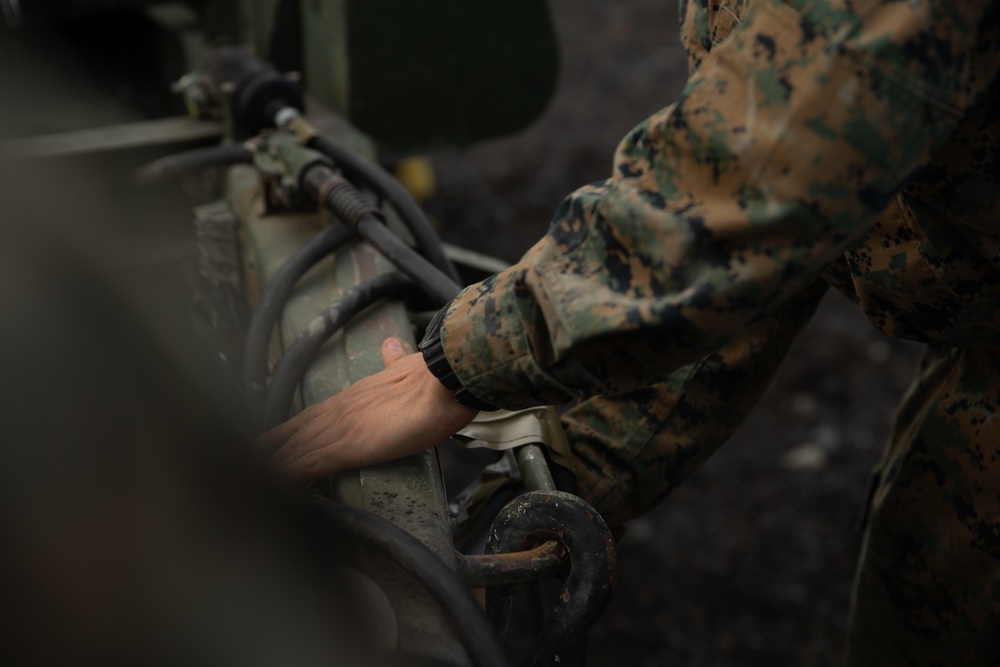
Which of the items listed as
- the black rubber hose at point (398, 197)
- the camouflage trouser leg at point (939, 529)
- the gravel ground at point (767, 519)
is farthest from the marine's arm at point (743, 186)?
the gravel ground at point (767, 519)

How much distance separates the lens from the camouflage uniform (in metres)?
0.83

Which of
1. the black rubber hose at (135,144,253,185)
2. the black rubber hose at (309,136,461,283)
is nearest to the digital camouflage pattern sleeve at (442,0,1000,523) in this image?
the black rubber hose at (309,136,461,283)

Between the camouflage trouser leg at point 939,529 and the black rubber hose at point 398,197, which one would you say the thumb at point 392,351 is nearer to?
the black rubber hose at point 398,197

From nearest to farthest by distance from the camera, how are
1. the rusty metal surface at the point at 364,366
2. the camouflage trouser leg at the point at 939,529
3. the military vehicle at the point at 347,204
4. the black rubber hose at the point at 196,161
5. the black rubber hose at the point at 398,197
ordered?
the rusty metal surface at the point at 364,366
the military vehicle at the point at 347,204
the camouflage trouser leg at the point at 939,529
the black rubber hose at the point at 398,197
the black rubber hose at the point at 196,161

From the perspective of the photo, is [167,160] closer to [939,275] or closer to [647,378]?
[647,378]

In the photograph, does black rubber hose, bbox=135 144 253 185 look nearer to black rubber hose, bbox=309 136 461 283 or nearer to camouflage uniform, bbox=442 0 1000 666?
black rubber hose, bbox=309 136 461 283

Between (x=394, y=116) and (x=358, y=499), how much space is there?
1248mm

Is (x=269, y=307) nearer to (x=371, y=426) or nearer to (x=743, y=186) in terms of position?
(x=371, y=426)

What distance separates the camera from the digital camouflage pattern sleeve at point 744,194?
823 millimetres

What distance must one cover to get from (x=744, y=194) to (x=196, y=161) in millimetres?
1227

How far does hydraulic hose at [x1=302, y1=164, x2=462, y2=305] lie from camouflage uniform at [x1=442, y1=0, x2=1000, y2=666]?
0.31 metres

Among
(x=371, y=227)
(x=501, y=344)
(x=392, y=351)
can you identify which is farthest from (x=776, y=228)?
(x=371, y=227)

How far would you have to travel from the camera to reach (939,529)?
4.83 feet

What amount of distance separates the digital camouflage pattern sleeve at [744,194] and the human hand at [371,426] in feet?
0.21
